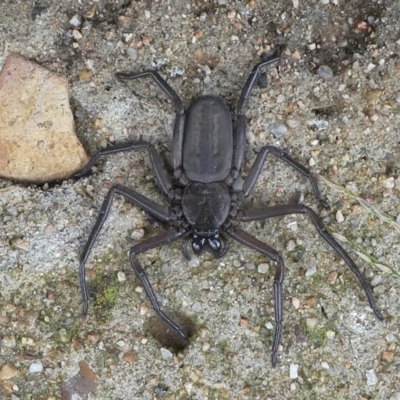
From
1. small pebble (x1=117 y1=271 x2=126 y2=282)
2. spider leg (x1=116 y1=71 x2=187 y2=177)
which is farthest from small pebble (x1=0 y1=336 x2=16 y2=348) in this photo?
spider leg (x1=116 y1=71 x2=187 y2=177)

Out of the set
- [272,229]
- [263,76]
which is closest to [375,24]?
[263,76]

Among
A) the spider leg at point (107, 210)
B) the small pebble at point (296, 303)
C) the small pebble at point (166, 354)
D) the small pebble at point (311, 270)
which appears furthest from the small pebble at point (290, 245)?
the small pebble at point (166, 354)

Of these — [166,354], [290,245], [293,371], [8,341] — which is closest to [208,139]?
[290,245]

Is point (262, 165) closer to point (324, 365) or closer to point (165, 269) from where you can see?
point (165, 269)

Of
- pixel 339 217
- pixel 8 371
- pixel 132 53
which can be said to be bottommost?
pixel 8 371

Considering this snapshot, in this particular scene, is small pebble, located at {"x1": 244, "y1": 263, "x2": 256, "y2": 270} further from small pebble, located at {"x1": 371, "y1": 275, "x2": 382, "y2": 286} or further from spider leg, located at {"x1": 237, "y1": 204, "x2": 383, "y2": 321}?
small pebble, located at {"x1": 371, "y1": 275, "x2": 382, "y2": 286}

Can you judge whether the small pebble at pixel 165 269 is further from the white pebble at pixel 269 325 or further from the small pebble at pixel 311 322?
the small pebble at pixel 311 322
